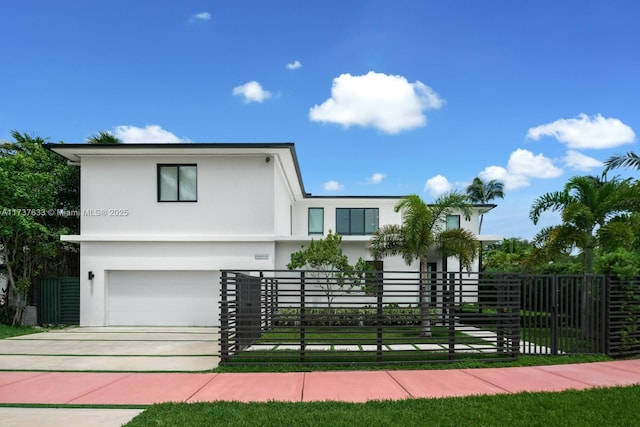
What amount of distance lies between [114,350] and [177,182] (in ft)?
21.3

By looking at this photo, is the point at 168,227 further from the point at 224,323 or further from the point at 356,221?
the point at 356,221

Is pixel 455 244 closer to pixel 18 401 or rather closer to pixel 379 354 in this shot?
pixel 379 354

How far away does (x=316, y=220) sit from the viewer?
25562mm

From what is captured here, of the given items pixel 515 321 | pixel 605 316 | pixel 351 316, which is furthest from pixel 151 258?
pixel 605 316

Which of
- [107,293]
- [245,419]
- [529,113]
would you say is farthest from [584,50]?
[107,293]

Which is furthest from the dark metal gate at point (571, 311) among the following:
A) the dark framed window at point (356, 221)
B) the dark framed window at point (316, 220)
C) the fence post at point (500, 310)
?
the dark framed window at point (316, 220)

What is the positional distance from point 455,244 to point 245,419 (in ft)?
30.4

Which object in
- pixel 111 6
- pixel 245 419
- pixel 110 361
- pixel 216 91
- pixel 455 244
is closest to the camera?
pixel 245 419

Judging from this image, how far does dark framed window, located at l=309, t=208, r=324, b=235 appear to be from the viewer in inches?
1003

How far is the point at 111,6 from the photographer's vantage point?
14281mm

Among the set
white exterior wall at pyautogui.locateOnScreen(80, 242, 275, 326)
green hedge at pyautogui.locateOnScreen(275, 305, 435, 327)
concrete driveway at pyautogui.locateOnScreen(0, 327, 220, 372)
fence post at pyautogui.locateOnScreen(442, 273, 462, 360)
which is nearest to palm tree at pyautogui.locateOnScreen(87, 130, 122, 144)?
white exterior wall at pyautogui.locateOnScreen(80, 242, 275, 326)

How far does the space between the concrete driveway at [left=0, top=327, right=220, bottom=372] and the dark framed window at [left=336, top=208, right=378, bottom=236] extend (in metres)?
12.6

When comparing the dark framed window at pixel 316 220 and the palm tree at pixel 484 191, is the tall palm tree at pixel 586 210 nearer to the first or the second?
the dark framed window at pixel 316 220

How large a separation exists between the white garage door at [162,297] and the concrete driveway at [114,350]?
83cm
